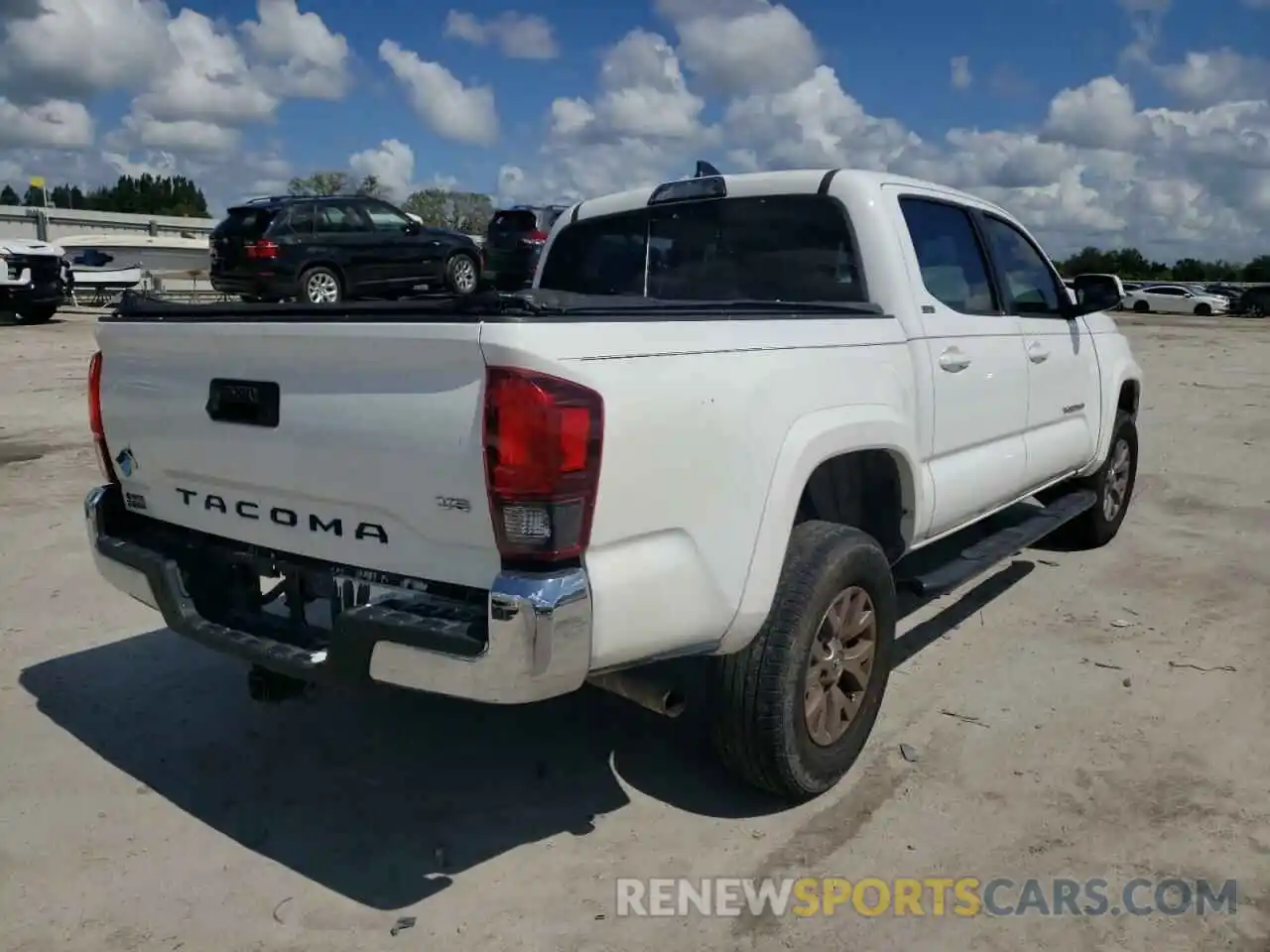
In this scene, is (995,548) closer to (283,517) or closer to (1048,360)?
(1048,360)

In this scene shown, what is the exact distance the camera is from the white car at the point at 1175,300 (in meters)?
45.9

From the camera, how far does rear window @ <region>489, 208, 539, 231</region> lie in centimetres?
1830

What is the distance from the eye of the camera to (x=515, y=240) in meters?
18.2

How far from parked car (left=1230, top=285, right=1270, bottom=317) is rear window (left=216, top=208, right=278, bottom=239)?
4180 cm

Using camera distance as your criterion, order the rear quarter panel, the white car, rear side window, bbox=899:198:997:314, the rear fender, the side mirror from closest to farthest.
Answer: the rear quarter panel → the rear fender → rear side window, bbox=899:198:997:314 → the side mirror → the white car

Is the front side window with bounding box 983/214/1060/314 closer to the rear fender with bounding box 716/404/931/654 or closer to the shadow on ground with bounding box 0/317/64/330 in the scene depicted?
Result: the rear fender with bounding box 716/404/931/654

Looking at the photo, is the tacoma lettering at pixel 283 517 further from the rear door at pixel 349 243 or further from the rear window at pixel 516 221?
the rear window at pixel 516 221

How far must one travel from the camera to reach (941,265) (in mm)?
4414

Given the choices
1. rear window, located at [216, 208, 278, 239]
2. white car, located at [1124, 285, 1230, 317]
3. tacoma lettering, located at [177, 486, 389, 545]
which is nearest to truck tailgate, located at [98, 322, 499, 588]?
tacoma lettering, located at [177, 486, 389, 545]

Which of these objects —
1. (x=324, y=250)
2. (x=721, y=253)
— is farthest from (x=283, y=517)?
(x=324, y=250)

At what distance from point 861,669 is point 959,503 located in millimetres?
1038

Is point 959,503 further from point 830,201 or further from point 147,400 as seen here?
point 147,400

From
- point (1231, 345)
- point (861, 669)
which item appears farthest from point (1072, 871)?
point (1231, 345)

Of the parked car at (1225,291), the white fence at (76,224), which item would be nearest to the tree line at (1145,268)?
the parked car at (1225,291)
